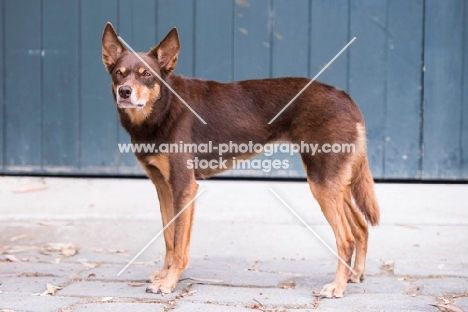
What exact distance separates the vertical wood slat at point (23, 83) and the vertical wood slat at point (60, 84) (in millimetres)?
60

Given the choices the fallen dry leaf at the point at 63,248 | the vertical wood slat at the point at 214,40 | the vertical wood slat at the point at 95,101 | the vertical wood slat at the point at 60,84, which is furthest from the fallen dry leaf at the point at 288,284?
the vertical wood slat at the point at 60,84

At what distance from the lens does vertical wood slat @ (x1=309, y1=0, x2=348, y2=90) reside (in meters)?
5.10

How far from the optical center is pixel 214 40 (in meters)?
5.21

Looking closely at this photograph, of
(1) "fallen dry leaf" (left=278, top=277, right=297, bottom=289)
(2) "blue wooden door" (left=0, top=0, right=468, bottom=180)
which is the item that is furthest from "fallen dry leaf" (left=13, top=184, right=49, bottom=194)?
(1) "fallen dry leaf" (left=278, top=277, right=297, bottom=289)

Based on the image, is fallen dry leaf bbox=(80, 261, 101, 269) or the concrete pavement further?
fallen dry leaf bbox=(80, 261, 101, 269)

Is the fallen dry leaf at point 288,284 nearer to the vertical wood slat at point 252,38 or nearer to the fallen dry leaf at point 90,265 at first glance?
the fallen dry leaf at point 90,265

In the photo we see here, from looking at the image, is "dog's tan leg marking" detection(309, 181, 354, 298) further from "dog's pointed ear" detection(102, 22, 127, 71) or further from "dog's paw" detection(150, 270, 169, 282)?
"dog's pointed ear" detection(102, 22, 127, 71)

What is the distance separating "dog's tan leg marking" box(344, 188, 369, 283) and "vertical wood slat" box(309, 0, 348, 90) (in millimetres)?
1444

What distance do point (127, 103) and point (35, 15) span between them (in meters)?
2.11

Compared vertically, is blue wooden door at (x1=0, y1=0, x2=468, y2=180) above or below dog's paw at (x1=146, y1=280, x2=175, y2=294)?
above

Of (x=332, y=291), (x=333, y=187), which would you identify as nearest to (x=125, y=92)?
(x=333, y=187)

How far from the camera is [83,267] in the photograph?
4.24 meters

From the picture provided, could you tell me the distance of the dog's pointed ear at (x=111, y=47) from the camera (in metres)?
3.86

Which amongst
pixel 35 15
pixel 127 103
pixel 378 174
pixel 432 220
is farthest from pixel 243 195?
pixel 35 15
